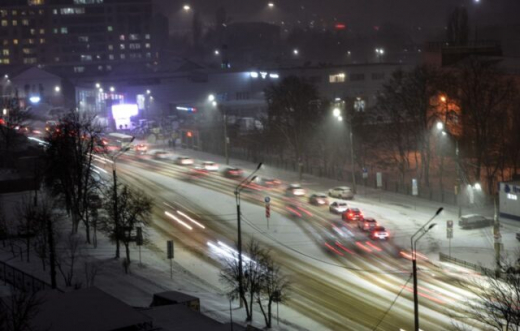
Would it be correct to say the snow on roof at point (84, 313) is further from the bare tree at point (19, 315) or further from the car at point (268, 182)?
the car at point (268, 182)

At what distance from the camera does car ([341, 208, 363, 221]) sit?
36706 mm

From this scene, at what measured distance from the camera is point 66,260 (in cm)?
3072

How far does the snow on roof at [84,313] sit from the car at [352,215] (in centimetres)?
1851

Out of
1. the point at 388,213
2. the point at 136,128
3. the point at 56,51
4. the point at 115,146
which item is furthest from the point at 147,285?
the point at 56,51

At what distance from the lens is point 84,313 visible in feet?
62.3

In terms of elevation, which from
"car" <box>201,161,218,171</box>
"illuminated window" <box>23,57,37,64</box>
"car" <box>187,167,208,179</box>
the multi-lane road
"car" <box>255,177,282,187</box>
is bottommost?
the multi-lane road

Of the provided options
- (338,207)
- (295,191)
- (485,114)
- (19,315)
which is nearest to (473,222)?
(338,207)

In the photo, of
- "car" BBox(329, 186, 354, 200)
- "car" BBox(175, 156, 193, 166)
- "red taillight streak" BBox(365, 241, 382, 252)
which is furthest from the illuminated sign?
"red taillight streak" BBox(365, 241, 382, 252)

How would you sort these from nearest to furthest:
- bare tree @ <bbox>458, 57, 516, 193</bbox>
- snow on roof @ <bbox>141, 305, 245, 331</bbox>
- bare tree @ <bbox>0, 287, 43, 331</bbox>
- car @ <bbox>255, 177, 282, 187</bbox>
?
bare tree @ <bbox>0, 287, 43, 331</bbox> < snow on roof @ <bbox>141, 305, 245, 331</bbox> < bare tree @ <bbox>458, 57, 516, 193</bbox> < car @ <bbox>255, 177, 282, 187</bbox>

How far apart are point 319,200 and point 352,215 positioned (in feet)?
14.5

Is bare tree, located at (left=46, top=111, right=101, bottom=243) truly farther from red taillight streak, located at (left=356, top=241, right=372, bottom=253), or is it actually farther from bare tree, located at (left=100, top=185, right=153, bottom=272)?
red taillight streak, located at (left=356, top=241, right=372, bottom=253)

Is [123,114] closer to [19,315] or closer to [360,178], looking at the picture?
[360,178]

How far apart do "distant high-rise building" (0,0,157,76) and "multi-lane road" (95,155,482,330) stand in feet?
296

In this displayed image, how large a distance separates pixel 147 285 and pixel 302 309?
624 cm
